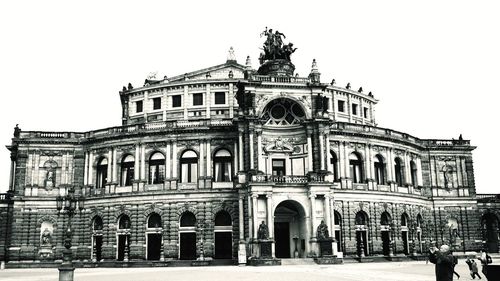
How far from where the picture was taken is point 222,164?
177ft

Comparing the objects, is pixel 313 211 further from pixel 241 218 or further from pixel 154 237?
pixel 154 237

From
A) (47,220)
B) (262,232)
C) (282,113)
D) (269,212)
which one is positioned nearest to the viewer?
(262,232)

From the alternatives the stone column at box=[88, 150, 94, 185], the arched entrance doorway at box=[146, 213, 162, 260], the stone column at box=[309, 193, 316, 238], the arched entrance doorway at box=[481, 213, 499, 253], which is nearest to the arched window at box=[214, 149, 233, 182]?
the arched entrance doorway at box=[146, 213, 162, 260]

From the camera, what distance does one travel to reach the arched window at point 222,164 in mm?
53781

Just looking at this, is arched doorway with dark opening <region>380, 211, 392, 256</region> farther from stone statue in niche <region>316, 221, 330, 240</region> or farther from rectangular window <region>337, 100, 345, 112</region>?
rectangular window <region>337, 100, 345, 112</region>

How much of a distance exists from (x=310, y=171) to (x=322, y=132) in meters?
4.16

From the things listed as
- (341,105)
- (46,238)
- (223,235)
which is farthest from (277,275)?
(341,105)

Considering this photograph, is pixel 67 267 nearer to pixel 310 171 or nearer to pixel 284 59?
pixel 310 171

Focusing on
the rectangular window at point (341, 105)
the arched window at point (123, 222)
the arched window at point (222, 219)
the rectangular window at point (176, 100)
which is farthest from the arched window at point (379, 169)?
the arched window at point (123, 222)

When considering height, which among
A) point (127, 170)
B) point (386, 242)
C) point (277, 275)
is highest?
point (127, 170)

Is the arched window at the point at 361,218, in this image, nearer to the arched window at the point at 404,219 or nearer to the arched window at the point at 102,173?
the arched window at the point at 404,219

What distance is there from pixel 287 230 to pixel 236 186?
22.0 feet

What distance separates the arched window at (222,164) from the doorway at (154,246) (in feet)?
28.5

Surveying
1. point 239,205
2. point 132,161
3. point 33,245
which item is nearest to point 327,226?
point 239,205
